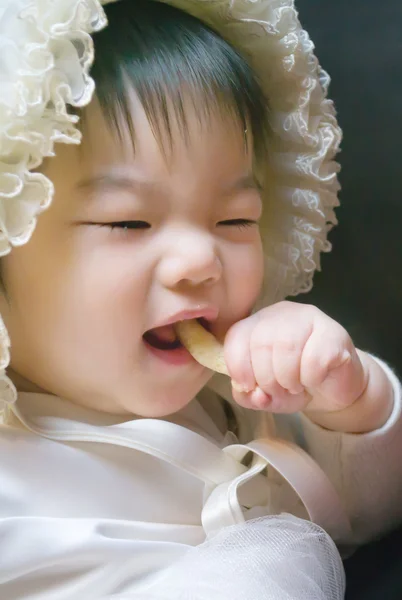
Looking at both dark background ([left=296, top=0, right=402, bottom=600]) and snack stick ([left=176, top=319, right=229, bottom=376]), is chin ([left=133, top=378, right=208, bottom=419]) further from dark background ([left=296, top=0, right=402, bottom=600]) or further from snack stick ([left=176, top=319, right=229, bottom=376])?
dark background ([left=296, top=0, right=402, bottom=600])

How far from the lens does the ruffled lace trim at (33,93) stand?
43cm

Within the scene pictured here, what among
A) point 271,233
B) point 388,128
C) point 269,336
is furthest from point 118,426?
point 388,128

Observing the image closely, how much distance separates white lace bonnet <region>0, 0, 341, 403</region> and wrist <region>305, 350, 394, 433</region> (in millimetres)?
151

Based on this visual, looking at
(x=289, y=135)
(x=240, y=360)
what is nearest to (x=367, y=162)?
(x=289, y=135)

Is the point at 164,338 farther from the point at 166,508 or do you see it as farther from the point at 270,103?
the point at 270,103

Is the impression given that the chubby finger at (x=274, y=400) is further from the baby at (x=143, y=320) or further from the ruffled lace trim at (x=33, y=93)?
the ruffled lace trim at (x=33, y=93)

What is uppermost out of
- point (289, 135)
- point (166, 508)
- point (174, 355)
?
point (289, 135)

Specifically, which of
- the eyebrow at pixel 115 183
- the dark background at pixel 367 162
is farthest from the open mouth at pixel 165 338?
the dark background at pixel 367 162

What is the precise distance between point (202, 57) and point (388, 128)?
271mm

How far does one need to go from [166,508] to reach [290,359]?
17 centimetres

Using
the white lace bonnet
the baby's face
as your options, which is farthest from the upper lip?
the white lace bonnet

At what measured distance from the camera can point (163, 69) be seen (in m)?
0.51

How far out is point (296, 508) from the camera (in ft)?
2.04

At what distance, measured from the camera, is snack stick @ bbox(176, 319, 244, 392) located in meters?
0.52
